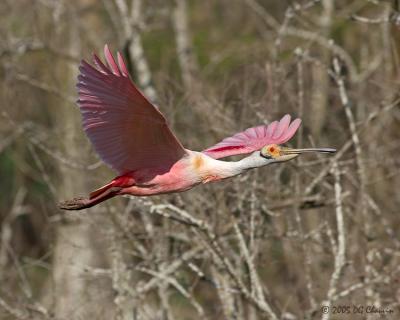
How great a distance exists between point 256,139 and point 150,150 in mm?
615

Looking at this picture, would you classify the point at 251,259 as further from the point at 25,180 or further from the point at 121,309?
the point at 25,180

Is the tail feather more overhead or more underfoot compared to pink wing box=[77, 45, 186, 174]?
more underfoot

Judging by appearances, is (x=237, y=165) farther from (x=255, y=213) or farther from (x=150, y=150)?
(x=255, y=213)

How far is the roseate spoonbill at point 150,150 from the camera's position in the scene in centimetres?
589

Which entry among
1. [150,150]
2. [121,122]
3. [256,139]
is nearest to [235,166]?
[256,139]

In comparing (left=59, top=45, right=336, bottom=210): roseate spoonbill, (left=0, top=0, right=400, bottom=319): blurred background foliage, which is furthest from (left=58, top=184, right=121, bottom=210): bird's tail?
(left=0, top=0, right=400, bottom=319): blurred background foliage

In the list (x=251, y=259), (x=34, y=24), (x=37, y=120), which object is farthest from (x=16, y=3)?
(x=251, y=259)

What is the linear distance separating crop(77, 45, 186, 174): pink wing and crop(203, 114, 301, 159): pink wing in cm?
29

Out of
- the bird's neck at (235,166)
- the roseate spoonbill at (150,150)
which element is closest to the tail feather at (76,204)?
the roseate spoonbill at (150,150)

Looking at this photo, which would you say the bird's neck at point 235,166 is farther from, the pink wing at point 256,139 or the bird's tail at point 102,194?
the bird's tail at point 102,194

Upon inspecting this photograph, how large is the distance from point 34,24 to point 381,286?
524 centimetres

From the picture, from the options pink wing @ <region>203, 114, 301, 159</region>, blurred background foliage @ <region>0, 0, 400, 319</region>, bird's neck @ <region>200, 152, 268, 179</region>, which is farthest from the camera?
blurred background foliage @ <region>0, 0, 400, 319</region>

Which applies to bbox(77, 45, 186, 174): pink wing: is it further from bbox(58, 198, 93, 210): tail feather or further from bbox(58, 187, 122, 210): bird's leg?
bbox(58, 198, 93, 210): tail feather

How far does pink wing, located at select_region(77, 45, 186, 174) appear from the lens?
18.7ft
